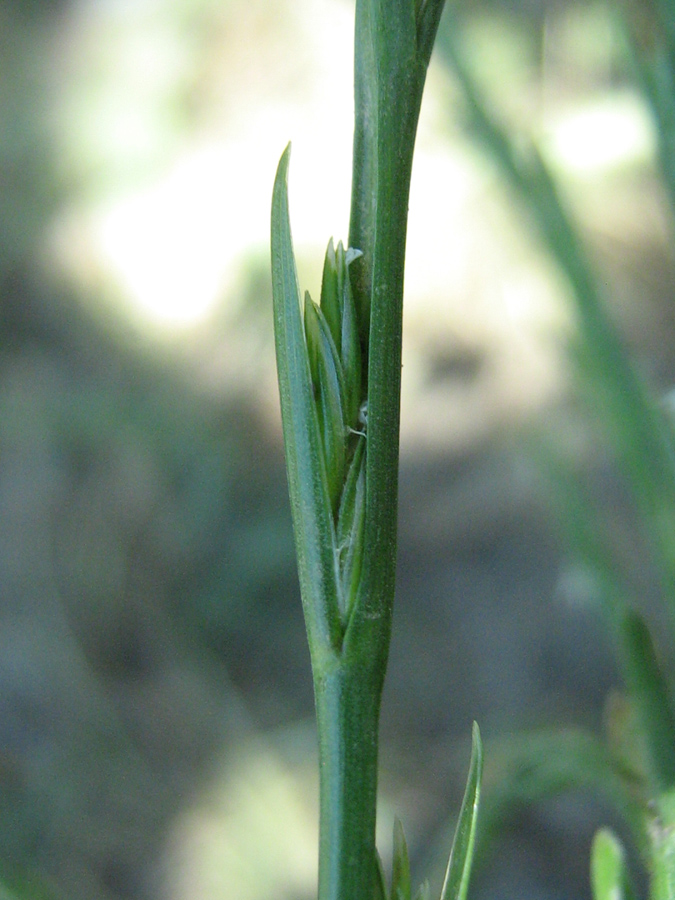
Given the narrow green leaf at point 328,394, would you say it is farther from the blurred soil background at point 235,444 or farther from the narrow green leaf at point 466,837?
the blurred soil background at point 235,444

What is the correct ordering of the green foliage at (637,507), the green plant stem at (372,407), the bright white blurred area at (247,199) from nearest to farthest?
the green plant stem at (372,407)
the green foliage at (637,507)
the bright white blurred area at (247,199)

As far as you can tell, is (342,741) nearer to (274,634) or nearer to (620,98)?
(620,98)

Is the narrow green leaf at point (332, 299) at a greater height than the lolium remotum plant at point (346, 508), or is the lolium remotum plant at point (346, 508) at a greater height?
the narrow green leaf at point (332, 299)

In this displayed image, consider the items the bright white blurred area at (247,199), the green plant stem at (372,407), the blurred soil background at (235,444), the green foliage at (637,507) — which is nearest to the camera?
the green plant stem at (372,407)

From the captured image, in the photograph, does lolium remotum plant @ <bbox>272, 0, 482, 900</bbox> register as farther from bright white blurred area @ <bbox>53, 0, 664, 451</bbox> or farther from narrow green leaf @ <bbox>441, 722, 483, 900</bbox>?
bright white blurred area @ <bbox>53, 0, 664, 451</bbox>

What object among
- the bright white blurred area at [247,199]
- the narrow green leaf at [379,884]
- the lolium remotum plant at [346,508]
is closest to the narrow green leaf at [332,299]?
the lolium remotum plant at [346,508]

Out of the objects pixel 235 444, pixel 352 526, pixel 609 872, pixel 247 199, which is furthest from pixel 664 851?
pixel 247 199
